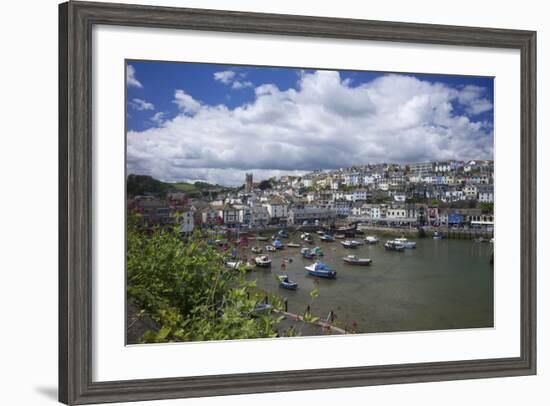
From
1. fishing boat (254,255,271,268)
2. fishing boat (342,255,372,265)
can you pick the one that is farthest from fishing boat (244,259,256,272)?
fishing boat (342,255,372,265)

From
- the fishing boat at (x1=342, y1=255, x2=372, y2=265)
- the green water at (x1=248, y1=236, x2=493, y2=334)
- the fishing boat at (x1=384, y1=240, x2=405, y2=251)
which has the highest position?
the fishing boat at (x1=384, y1=240, x2=405, y2=251)

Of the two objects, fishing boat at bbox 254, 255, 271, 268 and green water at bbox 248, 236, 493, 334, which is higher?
fishing boat at bbox 254, 255, 271, 268

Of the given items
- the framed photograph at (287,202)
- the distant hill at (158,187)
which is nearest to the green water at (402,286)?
the framed photograph at (287,202)

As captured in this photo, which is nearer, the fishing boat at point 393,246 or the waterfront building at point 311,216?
the waterfront building at point 311,216

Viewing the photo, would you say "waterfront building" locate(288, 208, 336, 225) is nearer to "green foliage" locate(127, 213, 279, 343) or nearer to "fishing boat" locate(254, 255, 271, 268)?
"fishing boat" locate(254, 255, 271, 268)

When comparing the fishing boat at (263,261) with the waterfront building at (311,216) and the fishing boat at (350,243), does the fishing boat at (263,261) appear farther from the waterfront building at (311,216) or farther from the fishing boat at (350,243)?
the fishing boat at (350,243)

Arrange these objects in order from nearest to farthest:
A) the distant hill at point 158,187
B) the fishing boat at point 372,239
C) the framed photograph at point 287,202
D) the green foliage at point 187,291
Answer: the framed photograph at point 287,202, the distant hill at point 158,187, the green foliage at point 187,291, the fishing boat at point 372,239

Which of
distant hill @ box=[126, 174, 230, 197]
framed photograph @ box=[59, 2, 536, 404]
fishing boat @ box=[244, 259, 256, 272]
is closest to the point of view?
framed photograph @ box=[59, 2, 536, 404]
